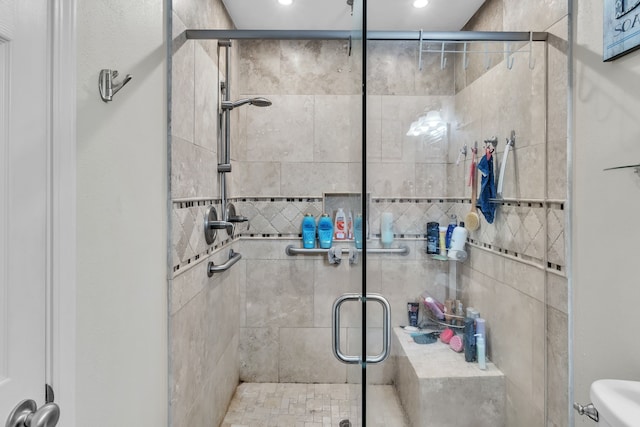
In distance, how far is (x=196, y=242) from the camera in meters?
1.59

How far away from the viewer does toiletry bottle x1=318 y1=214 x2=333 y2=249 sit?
2.33 m

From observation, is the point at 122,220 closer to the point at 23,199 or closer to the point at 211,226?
the point at 23,199

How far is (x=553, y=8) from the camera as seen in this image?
136 cm

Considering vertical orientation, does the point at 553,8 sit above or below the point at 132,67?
above

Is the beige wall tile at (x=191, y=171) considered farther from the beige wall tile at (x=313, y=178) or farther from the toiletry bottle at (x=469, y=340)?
the toiletry bottle at (x=469, y=340)

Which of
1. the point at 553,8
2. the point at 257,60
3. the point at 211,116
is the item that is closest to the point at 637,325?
the point at 553,8

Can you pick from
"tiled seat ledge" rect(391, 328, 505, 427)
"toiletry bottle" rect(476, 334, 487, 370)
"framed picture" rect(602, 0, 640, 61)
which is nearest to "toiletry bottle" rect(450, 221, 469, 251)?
"toiletry bottle" rect(476, 334, 487, 370)

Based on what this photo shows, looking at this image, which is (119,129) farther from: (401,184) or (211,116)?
(401,184)

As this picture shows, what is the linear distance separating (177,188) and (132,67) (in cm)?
47

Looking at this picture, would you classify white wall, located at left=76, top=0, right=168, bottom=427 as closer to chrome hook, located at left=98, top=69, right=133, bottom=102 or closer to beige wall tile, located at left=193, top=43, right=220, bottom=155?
chrome hook, located at left=98, top=69, right=133, bottom=102

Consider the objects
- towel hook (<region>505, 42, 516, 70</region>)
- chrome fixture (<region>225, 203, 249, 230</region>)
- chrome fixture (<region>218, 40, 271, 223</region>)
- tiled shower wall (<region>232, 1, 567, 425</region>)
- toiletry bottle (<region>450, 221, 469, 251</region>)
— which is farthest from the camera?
chrome fixture (<region>225, 203, 249, 230</region>)

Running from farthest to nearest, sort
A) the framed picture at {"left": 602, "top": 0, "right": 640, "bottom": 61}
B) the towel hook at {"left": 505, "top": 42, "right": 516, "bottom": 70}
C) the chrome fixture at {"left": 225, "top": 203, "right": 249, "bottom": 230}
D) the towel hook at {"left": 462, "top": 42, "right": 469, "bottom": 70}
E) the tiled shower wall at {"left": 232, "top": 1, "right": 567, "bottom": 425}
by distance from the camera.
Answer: the chrome fixture at {"left": 225, "top": 203, "right": 249, "bottom": 230} < the towel hook at {"left": 462, "top": 42, "right": 469, "bottom": 70} < the towel hook at {"left": 505, "top": 42, "right": 516, "bottom": 70} < the tiled shower wall at {"left": 232, "top": 1, "right": 567, "bottom": 425} < the framed picture at {"left": 602, "top": 0, "right": 640, "bottom": 61}

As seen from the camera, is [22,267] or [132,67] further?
[132,67]

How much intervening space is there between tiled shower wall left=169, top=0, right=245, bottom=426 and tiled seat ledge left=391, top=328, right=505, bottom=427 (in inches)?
37.0
